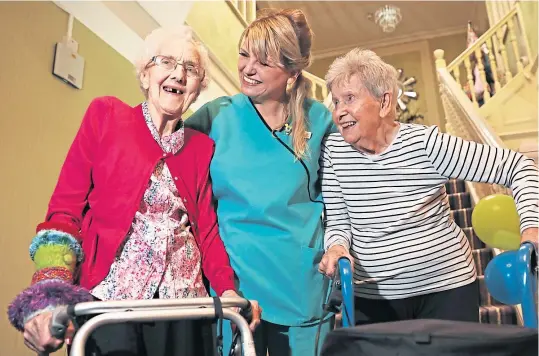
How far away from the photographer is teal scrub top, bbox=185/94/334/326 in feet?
4.30

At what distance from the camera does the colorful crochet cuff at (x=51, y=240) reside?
100 cm

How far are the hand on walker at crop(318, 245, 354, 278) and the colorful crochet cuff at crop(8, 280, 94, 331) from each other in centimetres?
58

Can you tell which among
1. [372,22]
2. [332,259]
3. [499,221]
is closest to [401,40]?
[372,22]

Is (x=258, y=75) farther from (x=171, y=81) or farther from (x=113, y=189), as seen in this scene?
(x=113, y=189)

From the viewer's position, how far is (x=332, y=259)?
1218 millimetres

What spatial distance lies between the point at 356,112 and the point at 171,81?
50 cm

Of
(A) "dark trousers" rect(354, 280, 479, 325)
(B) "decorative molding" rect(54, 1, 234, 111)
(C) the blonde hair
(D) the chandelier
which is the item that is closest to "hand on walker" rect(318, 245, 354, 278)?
(A) "dark trousers" rect(354, 280, 479, 325)

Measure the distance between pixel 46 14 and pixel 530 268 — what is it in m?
2.31

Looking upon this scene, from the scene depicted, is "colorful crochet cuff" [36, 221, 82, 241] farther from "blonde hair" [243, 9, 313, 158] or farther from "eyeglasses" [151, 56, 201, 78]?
"blonde hair" [243, 9, 313, 158]

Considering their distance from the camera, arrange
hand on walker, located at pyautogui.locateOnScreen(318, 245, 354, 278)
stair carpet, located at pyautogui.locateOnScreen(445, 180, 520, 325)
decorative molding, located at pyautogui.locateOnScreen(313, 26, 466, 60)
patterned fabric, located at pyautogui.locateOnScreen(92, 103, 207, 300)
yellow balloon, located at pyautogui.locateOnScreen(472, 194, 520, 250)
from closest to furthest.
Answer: patterned fabric, located at pyautogui.locateOnScreen(92, 103, 207, 300) < hand on walker, located at pyautogui.locateOnScreen(318, 245, 354, 278) < yellow balloon, located at pyautogui.locateOnScreen(472, 194, 520, 250) < stair carpet, located at pyautogui.locateOnScreen(445, 180, 520, 325) < decorative molding, located at pyautogui.locateOnScreen(313, 26, 466, 60)

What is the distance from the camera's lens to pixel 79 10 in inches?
99.6

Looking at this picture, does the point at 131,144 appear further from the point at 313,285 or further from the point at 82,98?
the point at 82,98

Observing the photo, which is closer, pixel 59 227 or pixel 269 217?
pixel 59 227

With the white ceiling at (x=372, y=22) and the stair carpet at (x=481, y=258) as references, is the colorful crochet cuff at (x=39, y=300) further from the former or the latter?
the white ceiling at (x=372, y=22)
